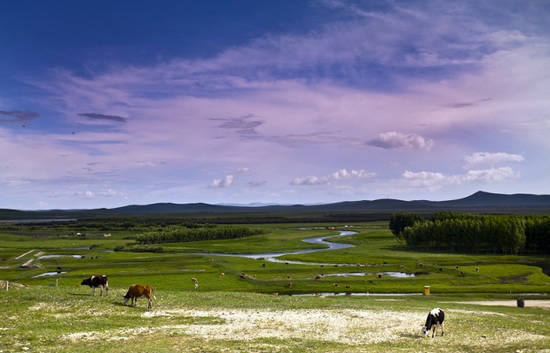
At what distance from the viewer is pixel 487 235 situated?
140 meters

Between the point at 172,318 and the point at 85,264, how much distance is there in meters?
93.3

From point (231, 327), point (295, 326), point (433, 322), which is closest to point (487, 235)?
point (433, 322)

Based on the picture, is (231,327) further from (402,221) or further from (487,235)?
(402,221)

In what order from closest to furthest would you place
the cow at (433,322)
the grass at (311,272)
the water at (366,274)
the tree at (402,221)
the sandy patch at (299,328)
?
the sandy patch at (299,328) → the cow at (433,322) → the grass at (311,272) → the water at (366,274) → the tree at (402,221)

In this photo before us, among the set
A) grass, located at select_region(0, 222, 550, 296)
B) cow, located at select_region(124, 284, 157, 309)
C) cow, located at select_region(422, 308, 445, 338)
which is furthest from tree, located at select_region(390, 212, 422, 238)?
cow, located at select_region(124, 284, 157, 309)

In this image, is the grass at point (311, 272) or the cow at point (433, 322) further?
the grass at point (311, 272)

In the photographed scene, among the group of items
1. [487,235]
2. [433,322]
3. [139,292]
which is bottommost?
[487,235]

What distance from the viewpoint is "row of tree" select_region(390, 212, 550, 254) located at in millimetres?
134512

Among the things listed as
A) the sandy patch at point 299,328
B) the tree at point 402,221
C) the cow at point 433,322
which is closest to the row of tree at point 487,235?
the tree at point 402,221

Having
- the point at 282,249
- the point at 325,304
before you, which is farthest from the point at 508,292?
the point at 282,249

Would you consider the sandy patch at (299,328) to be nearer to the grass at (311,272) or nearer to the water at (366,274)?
the grass at (311,272)

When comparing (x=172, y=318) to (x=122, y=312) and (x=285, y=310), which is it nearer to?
(x=122, y=312)

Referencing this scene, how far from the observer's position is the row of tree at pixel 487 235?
135 m

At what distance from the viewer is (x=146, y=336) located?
26641 mm
